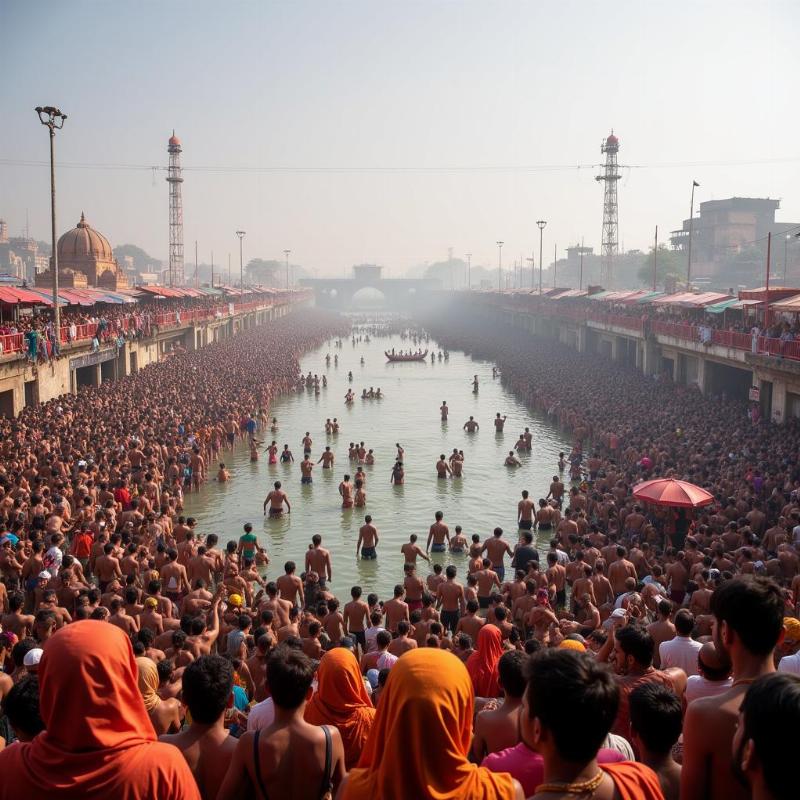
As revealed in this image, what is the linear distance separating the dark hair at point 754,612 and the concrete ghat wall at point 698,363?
63.2 ft

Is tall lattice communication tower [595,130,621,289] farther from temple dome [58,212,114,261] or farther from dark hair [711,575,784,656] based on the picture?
dark hair [711,575,784,656]

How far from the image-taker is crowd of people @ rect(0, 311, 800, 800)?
265 cm

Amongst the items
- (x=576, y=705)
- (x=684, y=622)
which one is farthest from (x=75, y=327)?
(x=576, y=705)

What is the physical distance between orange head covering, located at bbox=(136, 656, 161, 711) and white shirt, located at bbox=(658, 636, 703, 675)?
4.08 meters

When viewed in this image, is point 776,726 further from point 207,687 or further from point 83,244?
point 83,244

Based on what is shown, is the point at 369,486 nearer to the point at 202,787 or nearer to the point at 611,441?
the point at 611,441

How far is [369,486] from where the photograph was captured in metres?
22.4

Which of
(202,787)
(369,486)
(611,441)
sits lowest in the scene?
(369,486)

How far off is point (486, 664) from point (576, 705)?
441 cm

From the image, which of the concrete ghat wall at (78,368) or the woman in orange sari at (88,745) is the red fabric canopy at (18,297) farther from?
the woman in orange sari at (88,745)

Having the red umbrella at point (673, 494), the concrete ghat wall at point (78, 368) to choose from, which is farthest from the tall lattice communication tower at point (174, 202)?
the red umbrella at point (673, 494)

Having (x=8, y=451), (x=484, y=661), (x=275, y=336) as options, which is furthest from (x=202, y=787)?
(x=275, y=336)

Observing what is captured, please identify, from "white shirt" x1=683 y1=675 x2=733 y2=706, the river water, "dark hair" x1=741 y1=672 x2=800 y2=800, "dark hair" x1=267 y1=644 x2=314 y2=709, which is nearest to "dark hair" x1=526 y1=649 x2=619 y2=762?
"dark hair" x1=741 y1=672 x2=800 y2=800

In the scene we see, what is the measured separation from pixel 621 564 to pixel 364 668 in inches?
205
